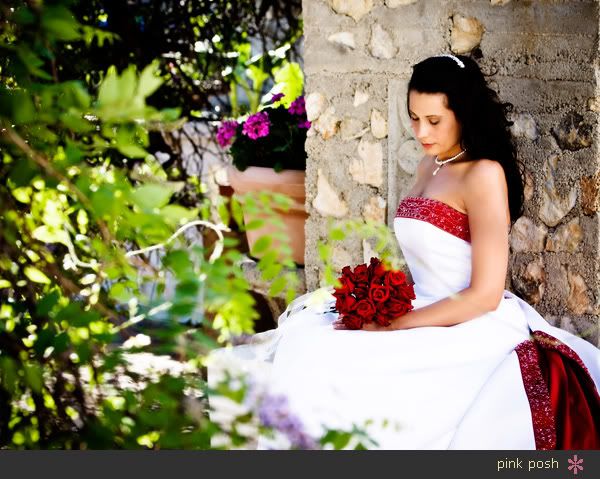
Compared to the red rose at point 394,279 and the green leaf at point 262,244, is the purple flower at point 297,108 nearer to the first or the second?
the red rose at point 394,279

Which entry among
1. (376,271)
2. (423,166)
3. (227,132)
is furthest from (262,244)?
(227,132)

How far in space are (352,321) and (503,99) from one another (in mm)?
884

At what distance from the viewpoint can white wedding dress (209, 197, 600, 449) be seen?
7.23ft

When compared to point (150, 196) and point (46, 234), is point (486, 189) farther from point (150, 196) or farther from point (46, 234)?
point (150, 196)

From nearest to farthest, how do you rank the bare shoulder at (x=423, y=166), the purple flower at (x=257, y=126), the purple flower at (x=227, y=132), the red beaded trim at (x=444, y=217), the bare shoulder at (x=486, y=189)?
the bare shoulder at (x=486, y=189) < the red beaded trim at (x=444, y=217) < the bare shoulder at (x=423, y=166) < the purple flower at (x=257, y=126) < the purple flower at (x=227, y=132)

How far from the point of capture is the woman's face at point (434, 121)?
2.53 metres

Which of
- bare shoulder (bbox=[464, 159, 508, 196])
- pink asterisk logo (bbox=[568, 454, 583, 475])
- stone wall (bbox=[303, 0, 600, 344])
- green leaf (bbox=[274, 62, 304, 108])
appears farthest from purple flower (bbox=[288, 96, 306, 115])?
pink asterisk logo (bbox=[568, 454, 583, 475])

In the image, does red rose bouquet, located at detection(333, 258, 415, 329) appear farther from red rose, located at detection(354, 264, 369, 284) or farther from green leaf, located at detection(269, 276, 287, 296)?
Result: green leaf, located at detection(269, 276, 287, 296)

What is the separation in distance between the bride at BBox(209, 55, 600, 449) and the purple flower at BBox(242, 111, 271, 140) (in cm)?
109

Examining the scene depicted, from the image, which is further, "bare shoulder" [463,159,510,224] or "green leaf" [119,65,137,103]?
"bare shoulder" [463,159,510,224]

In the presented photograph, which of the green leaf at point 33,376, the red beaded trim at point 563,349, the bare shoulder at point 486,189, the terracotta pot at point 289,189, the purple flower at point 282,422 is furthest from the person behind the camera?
the terracotta pot at point 289,189

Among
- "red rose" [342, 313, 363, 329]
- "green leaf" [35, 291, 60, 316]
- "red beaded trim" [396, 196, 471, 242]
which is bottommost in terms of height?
"red rose" [342, 313, 363, 329]

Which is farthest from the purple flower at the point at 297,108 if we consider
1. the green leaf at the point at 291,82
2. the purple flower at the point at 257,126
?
the green leaf at the point at 291,82

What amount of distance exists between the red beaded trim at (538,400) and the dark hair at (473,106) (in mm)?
555
